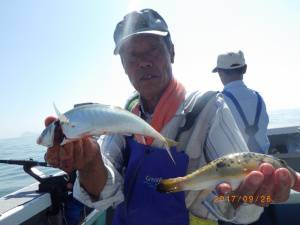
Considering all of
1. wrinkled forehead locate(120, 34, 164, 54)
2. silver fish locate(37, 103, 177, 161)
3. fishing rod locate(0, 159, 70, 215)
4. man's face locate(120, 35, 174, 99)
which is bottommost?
fishing rod locate(0, 159, 70, 215)

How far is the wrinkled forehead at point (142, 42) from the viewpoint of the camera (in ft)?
10.5

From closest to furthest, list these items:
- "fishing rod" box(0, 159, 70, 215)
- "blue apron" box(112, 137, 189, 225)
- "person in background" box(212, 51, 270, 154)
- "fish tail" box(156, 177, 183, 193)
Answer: "fish tail" box(156, 177, 183, 193), "blue apron" box(112, 137, 189, 225), "person in background" box(212, 51, 270, 154), "fishing rod" box(0, 159, 70, 215)

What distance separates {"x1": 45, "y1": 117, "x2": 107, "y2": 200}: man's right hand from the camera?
7.46 ft

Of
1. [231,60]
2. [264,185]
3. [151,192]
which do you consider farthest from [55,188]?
[264,185]

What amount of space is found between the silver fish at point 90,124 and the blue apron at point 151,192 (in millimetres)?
686

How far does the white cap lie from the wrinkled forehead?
219 centimetres

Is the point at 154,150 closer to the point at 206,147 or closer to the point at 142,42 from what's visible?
the point at 206,147

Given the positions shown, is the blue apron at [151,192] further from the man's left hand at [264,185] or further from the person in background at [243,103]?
the person in background at [243,103]

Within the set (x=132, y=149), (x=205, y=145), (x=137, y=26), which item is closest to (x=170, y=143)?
(x=205, y=145)

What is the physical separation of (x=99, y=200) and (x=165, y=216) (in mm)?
612

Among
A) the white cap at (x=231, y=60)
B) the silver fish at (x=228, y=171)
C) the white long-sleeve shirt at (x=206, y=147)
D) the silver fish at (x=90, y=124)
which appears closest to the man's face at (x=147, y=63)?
the white long-sleeve shirt at (x=206, y=147)

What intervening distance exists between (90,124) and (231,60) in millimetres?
3513

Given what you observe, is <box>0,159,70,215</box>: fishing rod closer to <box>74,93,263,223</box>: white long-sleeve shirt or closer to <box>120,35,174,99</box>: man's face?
<box>74,93,263,223</box>: white long-sleeve shirt
